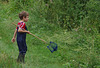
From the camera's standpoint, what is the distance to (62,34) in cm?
734

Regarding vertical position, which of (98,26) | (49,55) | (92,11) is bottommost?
(49,55)

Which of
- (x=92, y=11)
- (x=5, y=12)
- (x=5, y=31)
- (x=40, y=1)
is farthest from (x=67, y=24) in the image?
(x=5, y=12)

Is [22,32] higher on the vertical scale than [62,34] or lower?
higher

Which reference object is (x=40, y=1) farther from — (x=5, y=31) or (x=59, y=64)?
(x=59, y=64)

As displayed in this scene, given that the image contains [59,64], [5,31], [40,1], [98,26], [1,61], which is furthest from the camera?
[40,1]

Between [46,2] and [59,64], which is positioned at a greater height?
[46,2]

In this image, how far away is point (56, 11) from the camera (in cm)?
851

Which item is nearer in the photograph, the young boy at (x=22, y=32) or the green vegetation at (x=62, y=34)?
the young boy at (x=22, y=32)

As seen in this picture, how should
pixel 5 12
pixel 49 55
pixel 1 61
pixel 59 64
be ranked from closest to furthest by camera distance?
pixel 1 61, pixel 59 64, pixel 49 55, pixel 5 12

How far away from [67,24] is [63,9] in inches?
28.0

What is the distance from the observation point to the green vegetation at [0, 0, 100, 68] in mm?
5336

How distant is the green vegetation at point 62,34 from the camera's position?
5.34 metres

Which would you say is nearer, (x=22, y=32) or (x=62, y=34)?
(x=22, y=32)

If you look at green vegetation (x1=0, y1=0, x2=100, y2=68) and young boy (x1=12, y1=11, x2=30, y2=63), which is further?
green vegetation (x1=0, y1=0, x2=100, y2=68)
